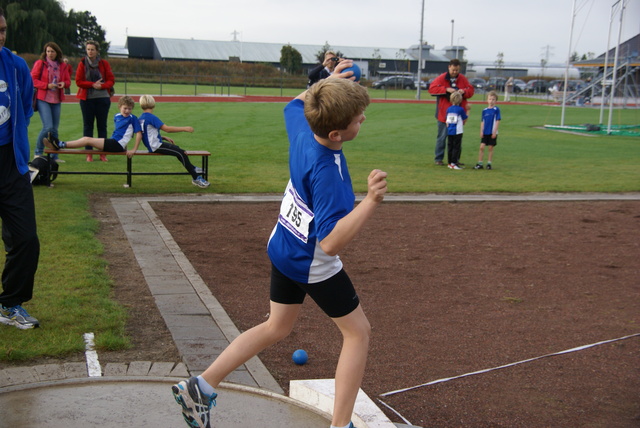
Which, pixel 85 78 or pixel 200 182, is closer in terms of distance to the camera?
pixel 200 182

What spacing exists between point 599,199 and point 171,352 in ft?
29.3

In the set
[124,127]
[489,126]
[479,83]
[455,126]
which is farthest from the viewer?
[479,83]

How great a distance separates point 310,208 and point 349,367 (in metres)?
0.76

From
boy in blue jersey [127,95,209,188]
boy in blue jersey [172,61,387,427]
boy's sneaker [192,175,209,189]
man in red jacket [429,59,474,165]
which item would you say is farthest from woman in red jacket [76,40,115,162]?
boy in blue jersey [172,61,387,427]

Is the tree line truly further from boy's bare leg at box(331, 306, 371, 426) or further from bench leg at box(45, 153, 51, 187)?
boy's bare leg at box(331, 306, 371, 426)

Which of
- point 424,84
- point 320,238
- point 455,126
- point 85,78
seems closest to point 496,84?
point 424,84

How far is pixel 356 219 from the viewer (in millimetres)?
2920

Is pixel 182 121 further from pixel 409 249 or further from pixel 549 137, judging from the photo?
pixel 409 249

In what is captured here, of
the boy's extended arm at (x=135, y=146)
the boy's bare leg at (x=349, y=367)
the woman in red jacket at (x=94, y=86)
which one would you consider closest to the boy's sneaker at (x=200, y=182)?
the boy's extended arm at (x=135, y=146)

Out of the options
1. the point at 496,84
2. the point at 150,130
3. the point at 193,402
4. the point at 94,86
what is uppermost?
the point at 496,84

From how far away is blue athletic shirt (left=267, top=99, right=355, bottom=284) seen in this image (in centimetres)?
302

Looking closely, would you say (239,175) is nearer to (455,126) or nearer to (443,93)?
(455,126)

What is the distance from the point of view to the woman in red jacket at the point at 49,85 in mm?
12461

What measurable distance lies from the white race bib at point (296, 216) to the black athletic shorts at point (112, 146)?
8.50 metres
